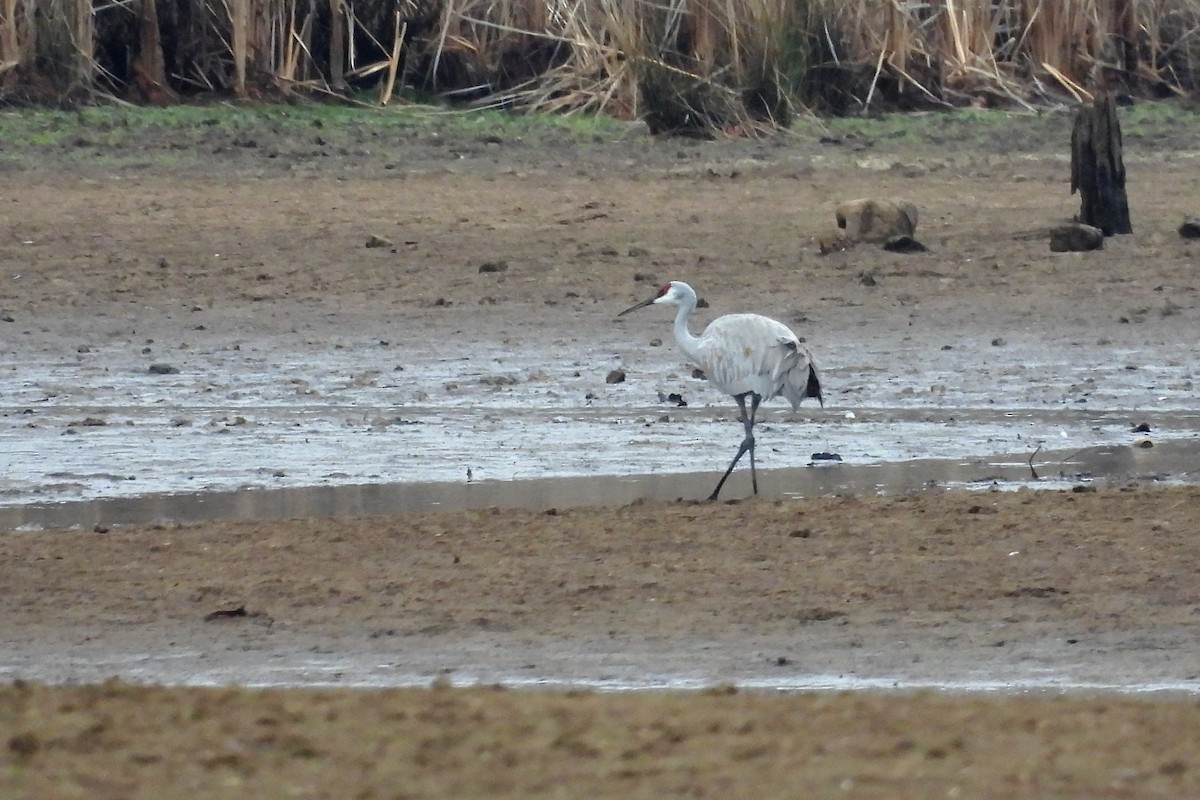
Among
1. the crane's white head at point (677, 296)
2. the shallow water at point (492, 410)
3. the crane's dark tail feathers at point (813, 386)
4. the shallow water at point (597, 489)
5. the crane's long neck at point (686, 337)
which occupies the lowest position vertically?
the shallow water at point (492, 410)

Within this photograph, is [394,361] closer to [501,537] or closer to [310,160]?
[501,537]

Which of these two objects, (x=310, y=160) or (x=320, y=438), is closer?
(x=320, y=438)

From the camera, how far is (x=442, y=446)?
33.3 ft

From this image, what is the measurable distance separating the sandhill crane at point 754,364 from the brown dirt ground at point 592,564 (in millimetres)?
743

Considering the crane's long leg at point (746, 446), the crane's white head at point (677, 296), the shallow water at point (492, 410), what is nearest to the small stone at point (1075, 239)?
the shallow water at point (492, 410)

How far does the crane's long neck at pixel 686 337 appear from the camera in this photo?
983 cm

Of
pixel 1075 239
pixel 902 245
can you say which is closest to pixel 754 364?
pixel 902 245

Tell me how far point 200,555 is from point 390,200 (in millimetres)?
9008

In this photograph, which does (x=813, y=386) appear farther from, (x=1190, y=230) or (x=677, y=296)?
(x=1190, y=230)

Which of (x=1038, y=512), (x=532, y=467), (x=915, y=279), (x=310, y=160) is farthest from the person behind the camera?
(x=310, y=160)

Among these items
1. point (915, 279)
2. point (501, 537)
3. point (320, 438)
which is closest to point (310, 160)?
point (915, 279)

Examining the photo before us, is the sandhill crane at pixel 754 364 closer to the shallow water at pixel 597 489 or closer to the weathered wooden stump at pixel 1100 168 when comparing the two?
the shallow water at pixel 597 489

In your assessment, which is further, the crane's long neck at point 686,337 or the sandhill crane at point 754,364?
the crane's long neck at point 686,337

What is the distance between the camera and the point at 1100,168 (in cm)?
1469
